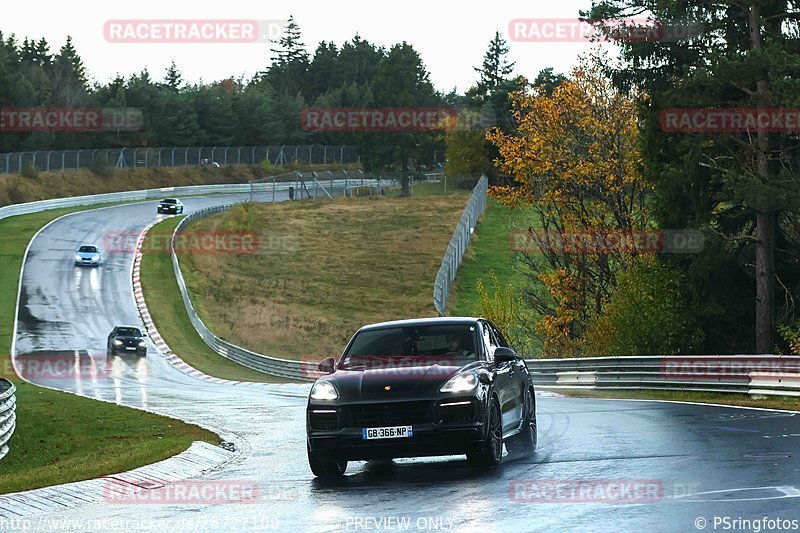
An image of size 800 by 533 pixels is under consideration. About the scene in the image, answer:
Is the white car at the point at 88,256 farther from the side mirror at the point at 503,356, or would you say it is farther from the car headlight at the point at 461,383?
the car headlight at the point at 461,383

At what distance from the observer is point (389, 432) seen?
1253 cm

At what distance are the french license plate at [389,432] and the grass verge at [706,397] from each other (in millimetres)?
10163

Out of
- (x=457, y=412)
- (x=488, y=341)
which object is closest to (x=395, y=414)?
(x=457, y=412)

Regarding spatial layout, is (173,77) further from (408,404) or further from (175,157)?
(408,404)

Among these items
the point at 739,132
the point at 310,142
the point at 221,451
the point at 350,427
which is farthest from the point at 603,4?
the point at 310,142

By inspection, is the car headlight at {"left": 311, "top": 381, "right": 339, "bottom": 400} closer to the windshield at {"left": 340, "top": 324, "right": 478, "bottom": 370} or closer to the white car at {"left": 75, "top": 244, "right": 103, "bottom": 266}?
A: the windshield at {"left": 340, "top": 324, "right": 478, "bottom": 370}

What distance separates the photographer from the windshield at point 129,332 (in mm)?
53938

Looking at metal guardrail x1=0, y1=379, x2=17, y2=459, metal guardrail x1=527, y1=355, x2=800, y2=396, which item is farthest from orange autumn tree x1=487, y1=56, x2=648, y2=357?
metal guardrail x1=0, y1=379, x2=17, y2=459

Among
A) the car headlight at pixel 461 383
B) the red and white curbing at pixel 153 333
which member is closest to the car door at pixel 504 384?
the car headlight at pixel 461 383

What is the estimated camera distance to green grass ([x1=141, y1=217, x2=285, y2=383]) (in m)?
49.6

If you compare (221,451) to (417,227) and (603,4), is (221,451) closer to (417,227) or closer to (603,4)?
(603,4)

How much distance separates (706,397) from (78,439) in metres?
12.9

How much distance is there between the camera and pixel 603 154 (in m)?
47.0

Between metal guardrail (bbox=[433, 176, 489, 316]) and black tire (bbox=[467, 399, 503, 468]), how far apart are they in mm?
41317
